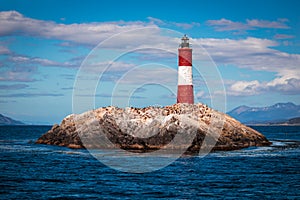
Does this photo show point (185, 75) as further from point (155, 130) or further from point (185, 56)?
point (155, 130)

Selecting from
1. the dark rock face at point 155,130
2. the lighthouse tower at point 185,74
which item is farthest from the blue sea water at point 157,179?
the lighthouse tower at point 185,74

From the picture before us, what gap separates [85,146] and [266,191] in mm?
26524

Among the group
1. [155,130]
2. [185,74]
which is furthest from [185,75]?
[155,130]

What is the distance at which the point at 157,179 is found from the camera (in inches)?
1049

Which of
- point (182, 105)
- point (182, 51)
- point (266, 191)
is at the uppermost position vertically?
point (182, 51)

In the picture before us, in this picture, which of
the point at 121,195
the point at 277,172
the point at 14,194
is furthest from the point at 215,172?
the point at 14,194

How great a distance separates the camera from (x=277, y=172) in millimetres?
30016

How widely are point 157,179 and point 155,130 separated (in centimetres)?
1846

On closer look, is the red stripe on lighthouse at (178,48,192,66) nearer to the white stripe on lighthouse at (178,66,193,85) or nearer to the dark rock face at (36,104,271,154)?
the white stripe on lighthouse at (178,66,193,85)

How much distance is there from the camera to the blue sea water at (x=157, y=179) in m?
22.1

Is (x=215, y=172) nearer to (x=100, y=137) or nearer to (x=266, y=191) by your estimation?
(x=266, y=191)

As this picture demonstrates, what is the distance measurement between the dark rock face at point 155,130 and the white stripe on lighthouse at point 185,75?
107 inches

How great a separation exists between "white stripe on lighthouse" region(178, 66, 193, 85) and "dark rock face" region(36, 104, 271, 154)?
2719mm

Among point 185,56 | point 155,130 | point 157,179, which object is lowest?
point 157,179
